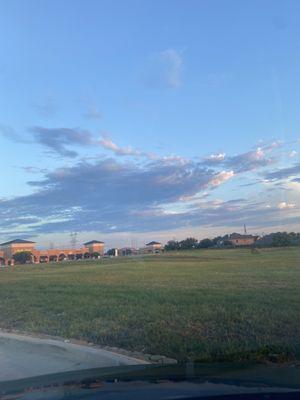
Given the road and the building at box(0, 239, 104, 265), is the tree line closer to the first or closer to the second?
the building at box(0, 239, 104, 265)

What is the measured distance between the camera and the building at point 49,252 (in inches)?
4953

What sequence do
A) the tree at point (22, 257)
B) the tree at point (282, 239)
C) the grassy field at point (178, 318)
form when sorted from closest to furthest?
the grassy field at point (178, 318)
the tree at point (282, 239)
the tree at point (22, 257)

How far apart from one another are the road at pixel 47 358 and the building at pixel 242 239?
292 feet

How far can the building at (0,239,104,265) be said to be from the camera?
126m

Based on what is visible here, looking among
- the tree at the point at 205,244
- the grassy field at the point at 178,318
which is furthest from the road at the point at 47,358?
the tree at the point at 205,244

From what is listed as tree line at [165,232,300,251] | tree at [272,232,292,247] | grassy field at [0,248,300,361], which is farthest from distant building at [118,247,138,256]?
grassy field at [0,248,300,361]

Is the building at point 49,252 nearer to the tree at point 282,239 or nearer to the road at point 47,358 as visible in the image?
the tree at point 282,239

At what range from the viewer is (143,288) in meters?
22.1

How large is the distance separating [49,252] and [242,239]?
49.5 m

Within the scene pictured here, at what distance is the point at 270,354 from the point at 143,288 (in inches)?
524

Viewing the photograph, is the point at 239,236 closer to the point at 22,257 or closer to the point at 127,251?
the point at 127,251

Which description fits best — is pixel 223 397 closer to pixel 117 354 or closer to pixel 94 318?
pixel 117 354

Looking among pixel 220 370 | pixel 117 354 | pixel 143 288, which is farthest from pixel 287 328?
pixel 143 288

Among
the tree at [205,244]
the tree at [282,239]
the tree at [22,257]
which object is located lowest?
the tree at [282,239]
